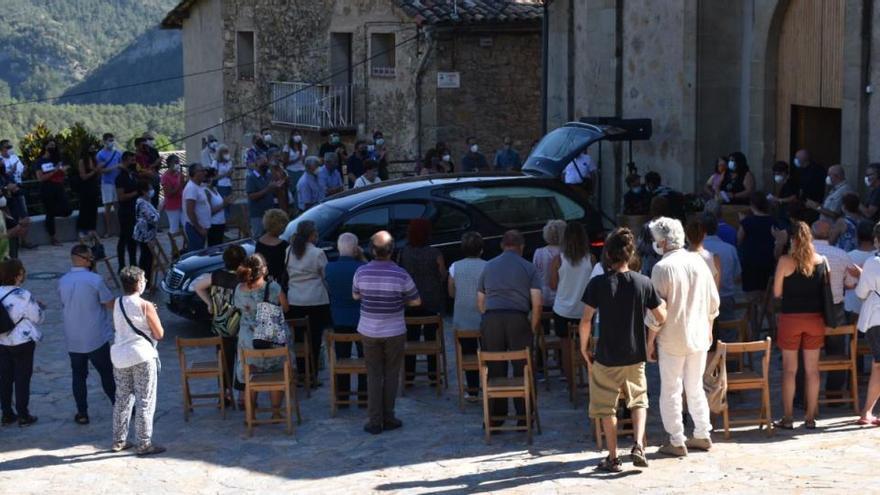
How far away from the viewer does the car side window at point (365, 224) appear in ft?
50.5

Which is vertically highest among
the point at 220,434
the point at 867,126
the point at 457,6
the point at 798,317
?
the point at 457,6

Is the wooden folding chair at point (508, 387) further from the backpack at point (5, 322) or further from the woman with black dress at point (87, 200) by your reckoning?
the woman with black dress at point (87, 200)

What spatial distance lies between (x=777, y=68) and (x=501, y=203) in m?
5.28

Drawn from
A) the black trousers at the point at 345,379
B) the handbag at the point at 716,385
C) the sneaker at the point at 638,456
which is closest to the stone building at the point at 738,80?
the handbag at the point at 716,385

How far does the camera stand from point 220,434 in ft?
38.3

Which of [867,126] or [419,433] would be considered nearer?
[419,433]

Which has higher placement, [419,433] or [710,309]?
[710,309]

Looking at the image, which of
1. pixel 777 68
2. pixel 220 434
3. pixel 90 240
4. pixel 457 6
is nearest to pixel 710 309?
pixel 220 434

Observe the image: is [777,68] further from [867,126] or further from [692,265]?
[692,265]

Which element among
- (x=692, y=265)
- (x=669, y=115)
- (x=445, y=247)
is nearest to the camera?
(x=692, y=265)

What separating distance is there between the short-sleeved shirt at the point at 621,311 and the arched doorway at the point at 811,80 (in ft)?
26.8

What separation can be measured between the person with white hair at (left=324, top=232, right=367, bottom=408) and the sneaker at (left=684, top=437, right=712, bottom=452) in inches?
126

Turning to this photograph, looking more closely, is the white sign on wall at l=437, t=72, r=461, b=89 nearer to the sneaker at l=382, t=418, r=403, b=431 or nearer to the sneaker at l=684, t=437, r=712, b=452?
the sneaker at l=382, t=418, r=403, b=431

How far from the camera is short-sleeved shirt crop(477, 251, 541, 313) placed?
37.0 feet
